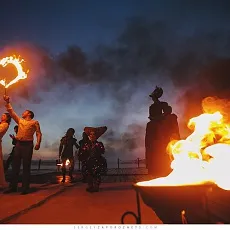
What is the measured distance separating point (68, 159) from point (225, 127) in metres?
7.02

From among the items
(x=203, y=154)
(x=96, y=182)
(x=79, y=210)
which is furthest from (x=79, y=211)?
(x=96, y=182)

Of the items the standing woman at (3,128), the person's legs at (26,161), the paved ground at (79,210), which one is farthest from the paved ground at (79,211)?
the standing woman at (3,128)

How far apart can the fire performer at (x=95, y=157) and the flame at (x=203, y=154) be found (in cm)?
405

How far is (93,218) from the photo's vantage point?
12.9ft

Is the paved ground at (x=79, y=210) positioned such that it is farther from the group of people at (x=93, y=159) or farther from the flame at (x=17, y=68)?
the flame at (x=17, y=68)

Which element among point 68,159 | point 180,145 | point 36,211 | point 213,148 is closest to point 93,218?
point 36,211

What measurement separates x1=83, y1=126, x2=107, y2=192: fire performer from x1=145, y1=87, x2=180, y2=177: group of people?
1304mm

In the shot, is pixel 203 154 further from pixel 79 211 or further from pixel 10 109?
pixel 10 109

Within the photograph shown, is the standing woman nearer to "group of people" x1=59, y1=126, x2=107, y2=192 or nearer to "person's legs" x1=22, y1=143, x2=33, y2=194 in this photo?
"person's legs" x1=22, y1=143, x2=33, y2=194

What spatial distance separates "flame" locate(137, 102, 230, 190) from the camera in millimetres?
2928

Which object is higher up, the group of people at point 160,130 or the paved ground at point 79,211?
the group of people at point 160,130

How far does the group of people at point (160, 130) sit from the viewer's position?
6664mm

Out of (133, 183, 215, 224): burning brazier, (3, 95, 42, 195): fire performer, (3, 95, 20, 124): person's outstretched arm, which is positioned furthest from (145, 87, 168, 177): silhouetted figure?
(133, 183, 215, 224): burning brazier

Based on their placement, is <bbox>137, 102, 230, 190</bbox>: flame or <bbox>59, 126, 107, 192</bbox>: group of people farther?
<bbox>59, 126, 107, 192</bbox>: group of people
